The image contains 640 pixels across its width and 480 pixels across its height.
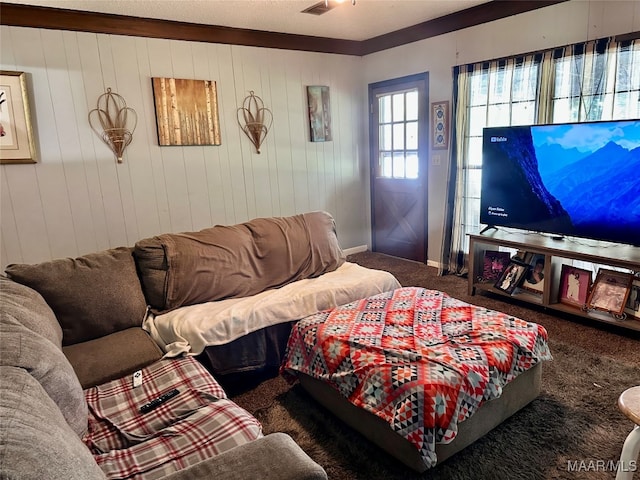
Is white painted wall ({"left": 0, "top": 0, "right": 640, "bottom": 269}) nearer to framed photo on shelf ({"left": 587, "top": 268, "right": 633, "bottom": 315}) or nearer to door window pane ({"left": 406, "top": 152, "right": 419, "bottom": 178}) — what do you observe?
door window pane ({"left": 406, "top": 152, "right": 419, "bottom": 178})

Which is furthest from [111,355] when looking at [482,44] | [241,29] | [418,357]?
[482,44]

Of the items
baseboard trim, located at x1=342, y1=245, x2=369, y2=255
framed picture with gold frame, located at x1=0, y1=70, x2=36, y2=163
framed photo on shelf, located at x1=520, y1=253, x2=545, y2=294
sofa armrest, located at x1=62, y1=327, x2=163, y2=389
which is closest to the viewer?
sofa armrest, located at x1=62, y1=327, x2=163, y2=389

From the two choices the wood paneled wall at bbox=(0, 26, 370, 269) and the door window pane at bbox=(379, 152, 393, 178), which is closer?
the wood paneled wall at bbox=(0, 26, 370, 269)

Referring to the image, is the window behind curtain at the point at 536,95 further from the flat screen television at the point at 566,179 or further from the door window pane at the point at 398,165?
the door window pane at the point at 398,165

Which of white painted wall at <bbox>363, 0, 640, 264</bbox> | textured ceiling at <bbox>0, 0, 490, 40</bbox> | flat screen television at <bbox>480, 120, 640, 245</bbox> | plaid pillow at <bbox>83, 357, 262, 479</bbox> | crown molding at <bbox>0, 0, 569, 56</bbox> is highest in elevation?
textured ceiling at <bbox>0, 0, 490, 40</bbox>

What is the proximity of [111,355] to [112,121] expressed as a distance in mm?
2440

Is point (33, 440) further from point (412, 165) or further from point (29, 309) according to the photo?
point (412, 165)

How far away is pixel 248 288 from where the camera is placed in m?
2.79

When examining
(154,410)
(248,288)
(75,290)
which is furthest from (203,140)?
(154,410)

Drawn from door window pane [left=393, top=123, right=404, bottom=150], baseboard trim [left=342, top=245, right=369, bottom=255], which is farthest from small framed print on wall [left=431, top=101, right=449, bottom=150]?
baseboard trim [left=342, top=245, right=369, bottom=255]

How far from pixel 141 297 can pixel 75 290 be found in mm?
348

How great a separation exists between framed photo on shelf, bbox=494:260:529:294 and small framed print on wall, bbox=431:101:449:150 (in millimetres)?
1431

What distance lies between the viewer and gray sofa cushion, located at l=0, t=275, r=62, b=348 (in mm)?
1743

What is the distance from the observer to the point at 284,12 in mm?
3824
